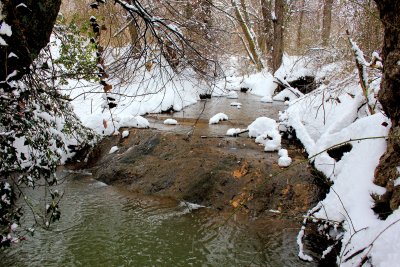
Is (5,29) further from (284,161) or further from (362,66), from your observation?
(284,161)

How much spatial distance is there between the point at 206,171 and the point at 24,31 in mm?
4006

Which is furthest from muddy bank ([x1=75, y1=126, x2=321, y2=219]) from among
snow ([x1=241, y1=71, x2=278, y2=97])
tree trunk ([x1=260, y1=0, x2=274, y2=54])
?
tree trunk ([x1=260, y1=0, x2=274, y2=54])

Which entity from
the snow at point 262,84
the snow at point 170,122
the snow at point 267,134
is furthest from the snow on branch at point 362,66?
the snow at point 262,84

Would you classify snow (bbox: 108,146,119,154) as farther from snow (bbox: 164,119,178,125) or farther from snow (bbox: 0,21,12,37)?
snow (bbox: 0,21,12,37)

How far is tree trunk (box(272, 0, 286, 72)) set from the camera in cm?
1238

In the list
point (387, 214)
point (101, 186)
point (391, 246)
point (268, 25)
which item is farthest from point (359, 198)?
point (268, 25)

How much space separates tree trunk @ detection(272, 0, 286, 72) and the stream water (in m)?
8.94

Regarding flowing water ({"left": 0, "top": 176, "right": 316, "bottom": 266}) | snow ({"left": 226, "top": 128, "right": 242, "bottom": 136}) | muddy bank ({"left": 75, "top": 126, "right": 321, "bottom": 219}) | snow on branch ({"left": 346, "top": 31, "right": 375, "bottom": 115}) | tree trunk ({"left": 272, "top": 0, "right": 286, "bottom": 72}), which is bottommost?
flowing water ({"left": 0, "top": 176, "right": 316, "bottom": 266})

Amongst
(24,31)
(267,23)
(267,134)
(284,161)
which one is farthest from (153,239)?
(267,23)

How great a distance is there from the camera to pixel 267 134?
6.47 m

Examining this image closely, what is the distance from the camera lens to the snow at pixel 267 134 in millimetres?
6094

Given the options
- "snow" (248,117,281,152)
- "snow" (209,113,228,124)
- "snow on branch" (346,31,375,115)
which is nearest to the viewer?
"snow on branch" (346,31,375,115)

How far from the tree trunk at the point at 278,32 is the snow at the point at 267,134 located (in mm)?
6765

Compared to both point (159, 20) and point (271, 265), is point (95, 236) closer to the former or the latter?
point (271, 265)
